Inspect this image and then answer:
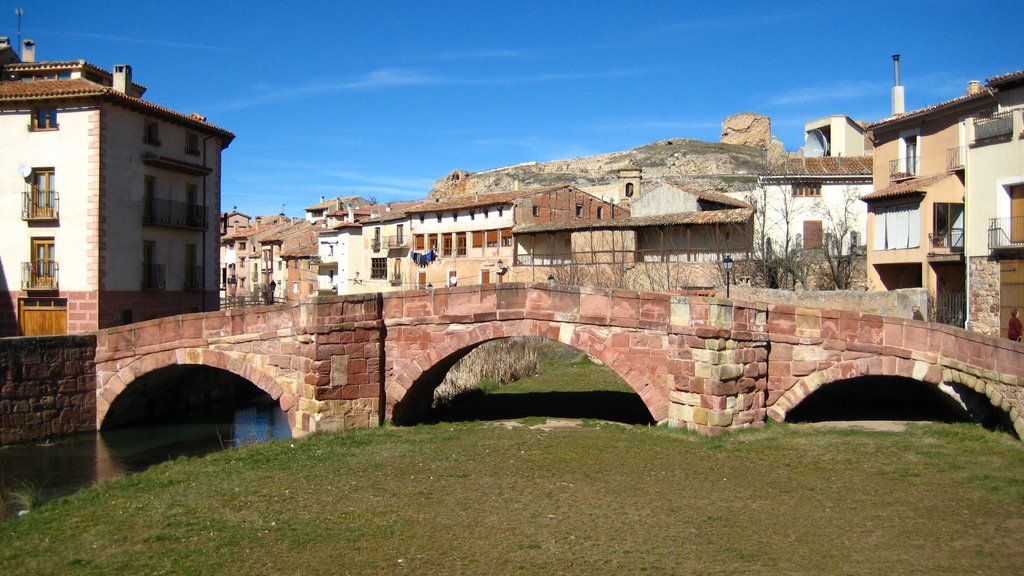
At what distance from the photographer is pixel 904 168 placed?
31.9 meters

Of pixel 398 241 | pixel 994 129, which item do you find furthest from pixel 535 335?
pixel 398 241

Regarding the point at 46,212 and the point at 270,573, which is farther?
the point at 46,212

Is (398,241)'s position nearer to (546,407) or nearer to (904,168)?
(904,168)

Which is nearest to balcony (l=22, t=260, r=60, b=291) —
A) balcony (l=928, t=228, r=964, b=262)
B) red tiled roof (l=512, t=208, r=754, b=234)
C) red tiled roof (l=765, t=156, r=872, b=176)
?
red tiled roof (l=512, t=208, r=754, b=234)

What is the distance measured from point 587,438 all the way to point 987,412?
6761mm

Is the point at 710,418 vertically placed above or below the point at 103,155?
below

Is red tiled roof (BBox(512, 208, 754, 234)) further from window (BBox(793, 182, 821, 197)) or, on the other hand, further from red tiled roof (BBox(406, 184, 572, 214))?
red tiled roof (BBox(406, 184, 572, 214))

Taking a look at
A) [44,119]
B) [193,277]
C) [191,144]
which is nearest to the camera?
[44,119]

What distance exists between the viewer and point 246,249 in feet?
232

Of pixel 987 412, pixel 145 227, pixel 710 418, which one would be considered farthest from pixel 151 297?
pixel 987 412

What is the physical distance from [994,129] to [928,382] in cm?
1336

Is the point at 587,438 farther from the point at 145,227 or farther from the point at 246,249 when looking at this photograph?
the point at 246,249

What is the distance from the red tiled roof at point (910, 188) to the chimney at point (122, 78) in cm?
2691

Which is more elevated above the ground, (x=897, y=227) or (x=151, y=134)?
(x=151, y=134)
